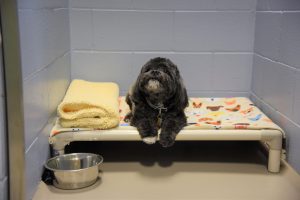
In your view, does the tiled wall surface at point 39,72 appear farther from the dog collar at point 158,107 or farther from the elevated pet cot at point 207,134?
the dog collar at point 158,107

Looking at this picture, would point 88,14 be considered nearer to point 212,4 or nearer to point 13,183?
point 212,4

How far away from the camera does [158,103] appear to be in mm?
1817

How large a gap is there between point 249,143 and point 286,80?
0.48 m

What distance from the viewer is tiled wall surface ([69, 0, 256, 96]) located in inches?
93.9

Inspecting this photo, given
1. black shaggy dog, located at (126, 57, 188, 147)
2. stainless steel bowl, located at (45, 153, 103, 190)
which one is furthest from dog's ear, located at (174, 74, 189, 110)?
stainless steel bowl, located at (45, 153, 103, 190)

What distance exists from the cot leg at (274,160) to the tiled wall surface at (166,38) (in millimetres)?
786

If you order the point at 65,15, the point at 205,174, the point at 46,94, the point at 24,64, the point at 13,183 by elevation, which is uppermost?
the point at 65,15

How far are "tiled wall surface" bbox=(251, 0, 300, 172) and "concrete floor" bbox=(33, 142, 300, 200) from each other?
7.8 inches

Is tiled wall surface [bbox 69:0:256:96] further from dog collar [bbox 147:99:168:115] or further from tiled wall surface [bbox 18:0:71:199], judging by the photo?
dog collar [bbox 147:99:168:115]

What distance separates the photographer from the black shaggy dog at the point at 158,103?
68.2 inches

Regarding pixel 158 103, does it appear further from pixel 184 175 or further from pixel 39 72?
pixel 39 72

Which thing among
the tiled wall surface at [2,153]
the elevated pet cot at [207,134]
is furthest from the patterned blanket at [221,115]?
the tiled wall surface at [2,153]

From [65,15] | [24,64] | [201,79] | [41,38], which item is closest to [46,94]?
[41,38]

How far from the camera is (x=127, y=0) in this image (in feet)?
7.77
